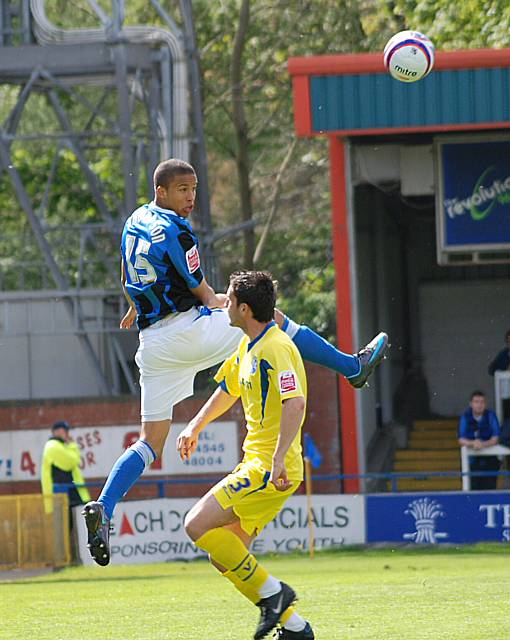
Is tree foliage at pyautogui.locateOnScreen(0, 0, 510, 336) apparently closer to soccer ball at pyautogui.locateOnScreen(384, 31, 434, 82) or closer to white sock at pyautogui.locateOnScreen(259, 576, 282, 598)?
soccer ball at pyautogui.locateOnScreen(384, 31, 434, 82)

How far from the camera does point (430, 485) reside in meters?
21.6

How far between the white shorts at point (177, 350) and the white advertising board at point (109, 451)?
39.2 feet

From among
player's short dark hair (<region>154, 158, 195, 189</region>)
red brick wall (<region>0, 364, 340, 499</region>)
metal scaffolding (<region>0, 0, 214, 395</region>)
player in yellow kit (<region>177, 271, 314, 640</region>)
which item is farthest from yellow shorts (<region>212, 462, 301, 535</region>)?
metal scaffolding (<region>0, 0, 214, 395</region>)

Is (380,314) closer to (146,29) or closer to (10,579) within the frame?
(146,29)

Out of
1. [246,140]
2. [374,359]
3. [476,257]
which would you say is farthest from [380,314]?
[374,359]

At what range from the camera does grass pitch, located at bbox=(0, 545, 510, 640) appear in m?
8.34

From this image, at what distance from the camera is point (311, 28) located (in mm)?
34812

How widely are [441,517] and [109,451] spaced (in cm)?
537

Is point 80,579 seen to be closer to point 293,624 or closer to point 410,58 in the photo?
point 410,58

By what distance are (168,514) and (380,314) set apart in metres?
8.19

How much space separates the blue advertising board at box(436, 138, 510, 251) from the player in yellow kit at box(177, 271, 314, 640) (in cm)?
1351

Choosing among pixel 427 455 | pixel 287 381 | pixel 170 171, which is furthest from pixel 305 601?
pixel 427 455

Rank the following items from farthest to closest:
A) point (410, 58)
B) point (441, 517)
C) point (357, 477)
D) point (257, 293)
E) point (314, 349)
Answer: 1. point (357, 477)
2. point (441, 517)
3. point (410, 58)
4. point (314, 349)
5. point (257, 293)

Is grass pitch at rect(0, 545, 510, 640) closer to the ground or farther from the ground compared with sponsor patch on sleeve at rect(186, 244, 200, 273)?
closer to the ground
